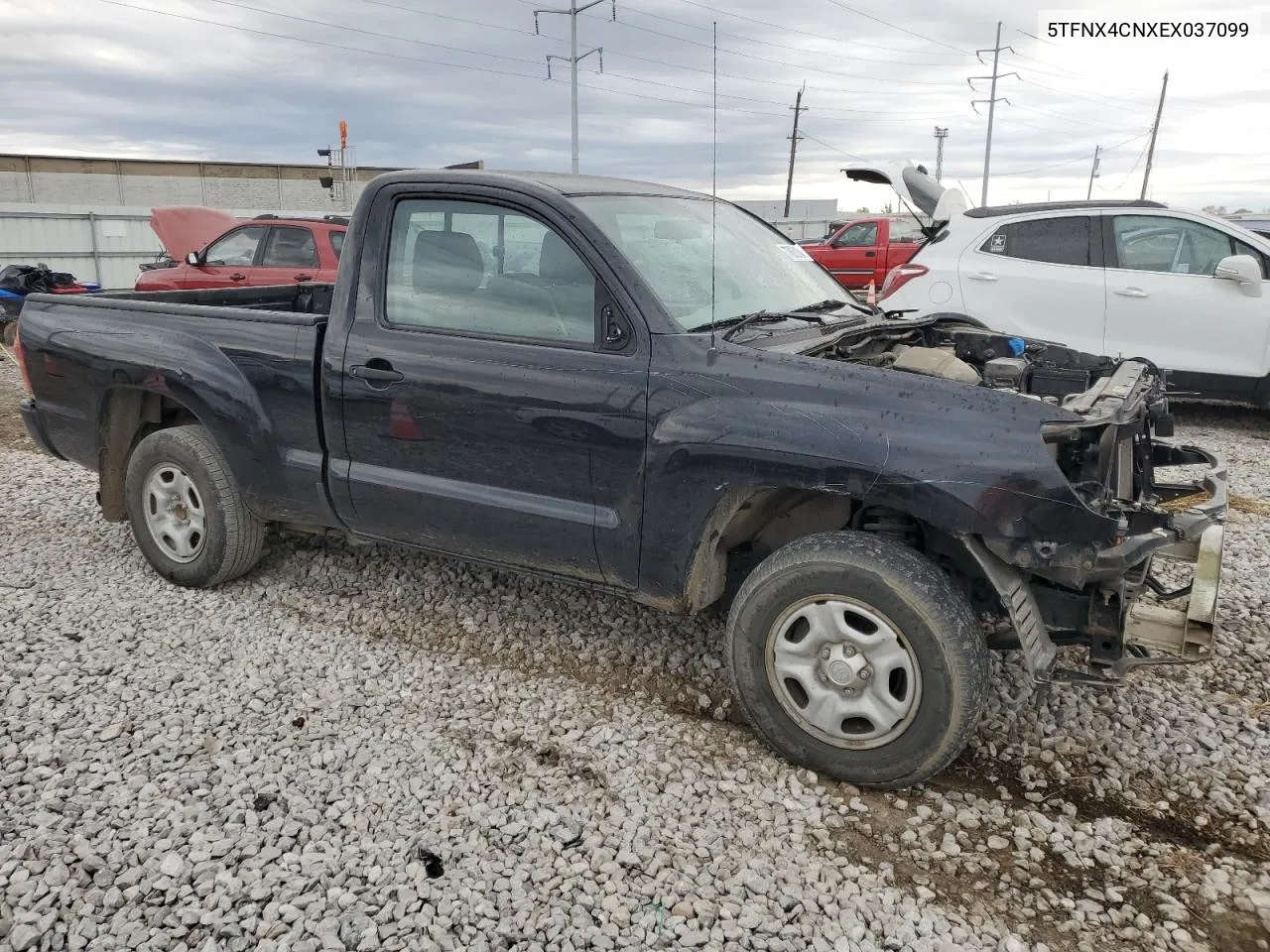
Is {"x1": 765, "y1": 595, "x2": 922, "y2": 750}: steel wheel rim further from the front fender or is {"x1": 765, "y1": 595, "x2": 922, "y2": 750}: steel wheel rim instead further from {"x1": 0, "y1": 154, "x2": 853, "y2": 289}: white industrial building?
{"x1": 0, "y1": 154, "x2": 853, "y2": 289}: white industrial building

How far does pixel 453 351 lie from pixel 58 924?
2.11m

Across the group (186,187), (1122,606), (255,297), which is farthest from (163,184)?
(1122,606)

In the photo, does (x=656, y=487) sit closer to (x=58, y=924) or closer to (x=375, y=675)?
(x=375, y=675)

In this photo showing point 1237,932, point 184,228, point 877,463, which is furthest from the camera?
point 184,228

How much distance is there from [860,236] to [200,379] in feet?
48.1

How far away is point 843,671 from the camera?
297 cm

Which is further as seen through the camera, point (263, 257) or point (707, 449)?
point (263, 257)

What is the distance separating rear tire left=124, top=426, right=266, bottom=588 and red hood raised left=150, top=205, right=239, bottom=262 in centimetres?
1029

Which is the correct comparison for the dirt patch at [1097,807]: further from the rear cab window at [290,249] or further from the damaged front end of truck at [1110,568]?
the rear cab window at [290,249]

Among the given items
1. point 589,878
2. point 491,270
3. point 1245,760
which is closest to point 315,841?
point 589,878

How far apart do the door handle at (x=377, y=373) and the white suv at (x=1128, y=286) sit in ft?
16.5

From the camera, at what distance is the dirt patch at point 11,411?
809 centimetres

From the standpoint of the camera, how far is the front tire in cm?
284

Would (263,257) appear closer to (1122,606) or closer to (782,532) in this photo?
(782,532)
